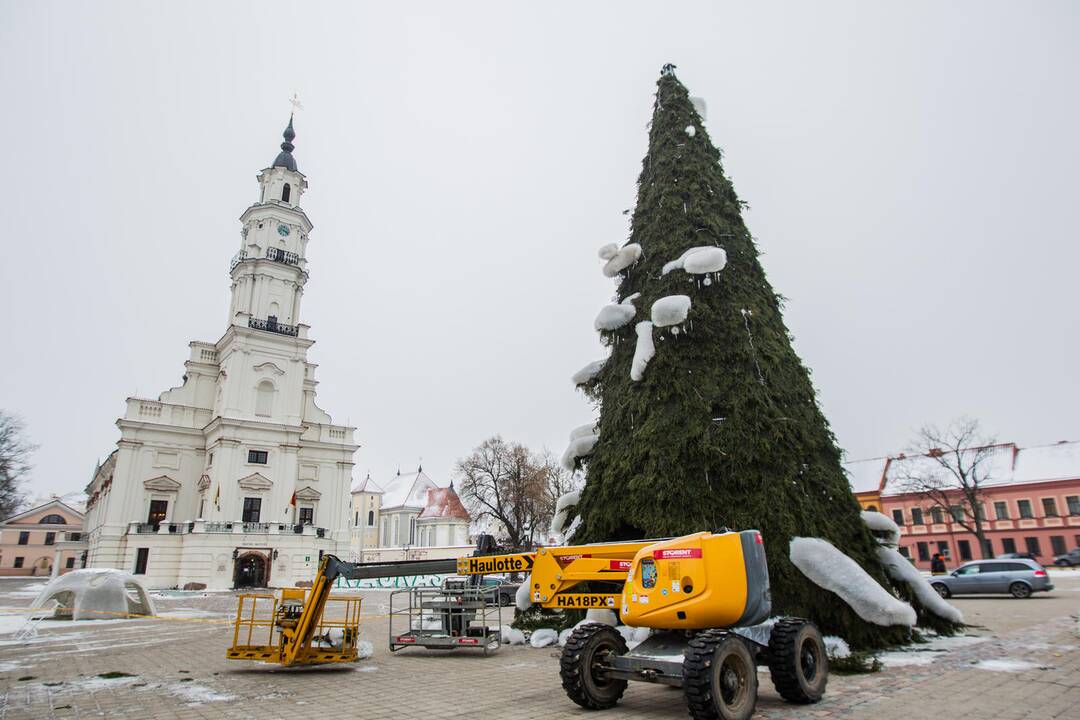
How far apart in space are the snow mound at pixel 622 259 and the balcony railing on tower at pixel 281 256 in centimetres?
4295

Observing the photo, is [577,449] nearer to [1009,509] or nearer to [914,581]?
[914,581]

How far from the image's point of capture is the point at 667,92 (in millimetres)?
14992

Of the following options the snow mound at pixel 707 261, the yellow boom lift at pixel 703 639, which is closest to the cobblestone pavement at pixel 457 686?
the yellow boom lift at pixel 703 639

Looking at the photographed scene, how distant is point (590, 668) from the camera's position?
733cm

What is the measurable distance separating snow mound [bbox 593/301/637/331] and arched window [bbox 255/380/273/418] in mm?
40039

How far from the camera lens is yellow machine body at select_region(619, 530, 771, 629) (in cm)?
692

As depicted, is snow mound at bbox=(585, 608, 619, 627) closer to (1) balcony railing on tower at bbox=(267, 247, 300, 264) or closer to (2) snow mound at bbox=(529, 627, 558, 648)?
(2) snow mound at bbox=(529, 627, 558, 648)

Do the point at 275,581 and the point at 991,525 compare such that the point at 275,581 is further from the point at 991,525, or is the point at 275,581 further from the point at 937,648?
the point at 991,525

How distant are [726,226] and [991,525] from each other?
5122cm

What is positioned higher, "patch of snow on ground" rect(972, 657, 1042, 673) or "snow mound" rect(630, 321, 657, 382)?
"snow mound" rect(630, 321, 657, 382)

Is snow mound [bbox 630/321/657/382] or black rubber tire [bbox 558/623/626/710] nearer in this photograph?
black rubber tire [bbox 558/623/626/710]

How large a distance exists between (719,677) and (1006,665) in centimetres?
576

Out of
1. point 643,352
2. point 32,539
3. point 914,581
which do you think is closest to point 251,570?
point 643,352

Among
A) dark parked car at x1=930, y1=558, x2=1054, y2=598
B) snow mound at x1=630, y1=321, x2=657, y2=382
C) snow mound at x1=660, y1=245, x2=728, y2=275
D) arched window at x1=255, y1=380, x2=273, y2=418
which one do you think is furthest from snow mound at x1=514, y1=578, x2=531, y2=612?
arched window at x1=255, y1=380, x2=273, y2=418
